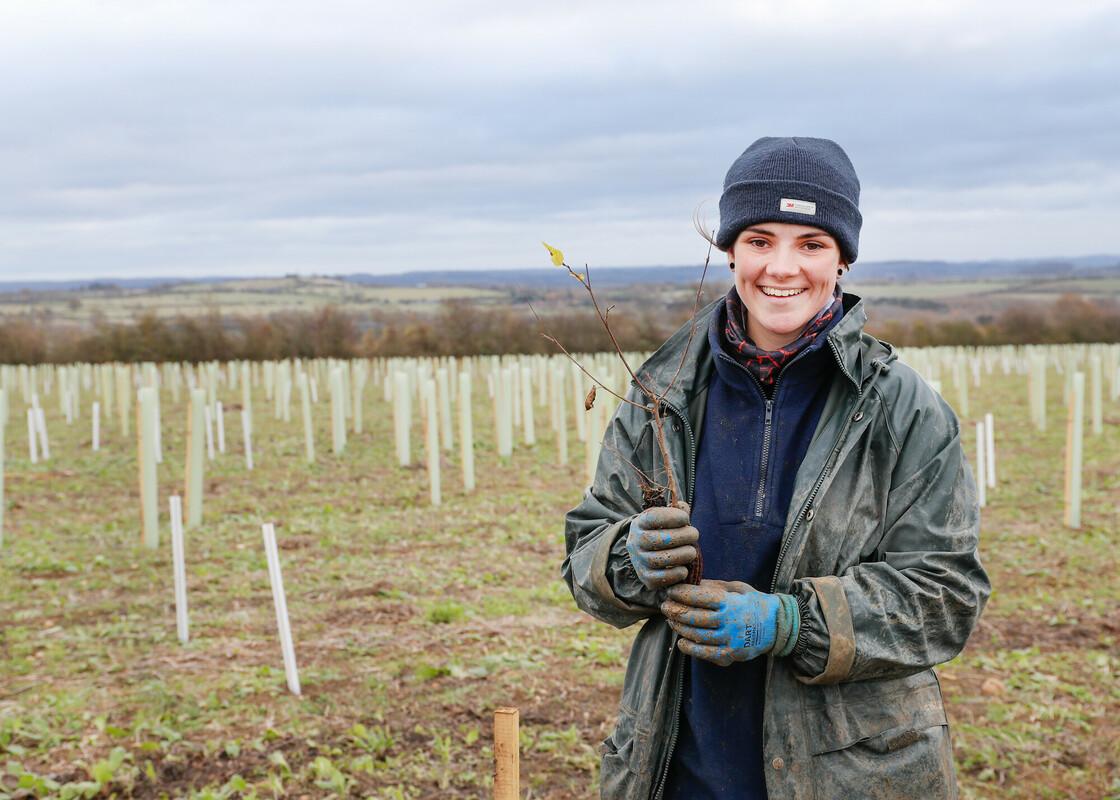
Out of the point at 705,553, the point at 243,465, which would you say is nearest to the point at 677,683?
the point at 705,553

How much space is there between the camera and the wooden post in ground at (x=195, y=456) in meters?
8.69

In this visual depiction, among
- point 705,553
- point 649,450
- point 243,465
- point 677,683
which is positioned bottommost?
point 243,465

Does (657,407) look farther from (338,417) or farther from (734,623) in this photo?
(338,417)

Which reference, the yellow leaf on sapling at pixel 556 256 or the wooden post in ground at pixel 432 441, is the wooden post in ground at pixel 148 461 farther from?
the yellow leaf on sapling at pixel 556 256

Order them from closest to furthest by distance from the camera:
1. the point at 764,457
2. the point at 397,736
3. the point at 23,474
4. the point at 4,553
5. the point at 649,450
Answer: the point at 764,457
the point at 649,450
the point at 397,736
the point at 4,553
the point at 23,474

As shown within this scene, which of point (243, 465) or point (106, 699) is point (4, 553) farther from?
point (243, 465)

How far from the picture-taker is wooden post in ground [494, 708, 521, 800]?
1.99 m

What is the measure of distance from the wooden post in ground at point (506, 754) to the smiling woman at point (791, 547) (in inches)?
9.4

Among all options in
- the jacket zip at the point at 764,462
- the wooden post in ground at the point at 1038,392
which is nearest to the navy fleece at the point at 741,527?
the jacket zip at the point at 764,462

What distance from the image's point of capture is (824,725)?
6.42 ft

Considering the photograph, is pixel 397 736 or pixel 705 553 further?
pixel 397 736

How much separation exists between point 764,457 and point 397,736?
10.9ft

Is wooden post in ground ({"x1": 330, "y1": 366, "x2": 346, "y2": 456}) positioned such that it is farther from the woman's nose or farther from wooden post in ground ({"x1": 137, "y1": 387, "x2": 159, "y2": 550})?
the woman's nose

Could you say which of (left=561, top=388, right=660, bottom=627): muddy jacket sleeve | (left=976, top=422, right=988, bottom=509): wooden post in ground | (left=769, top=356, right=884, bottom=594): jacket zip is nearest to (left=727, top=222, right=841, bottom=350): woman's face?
(left=769, top=356, right=884, bottom=594): jacket zip
